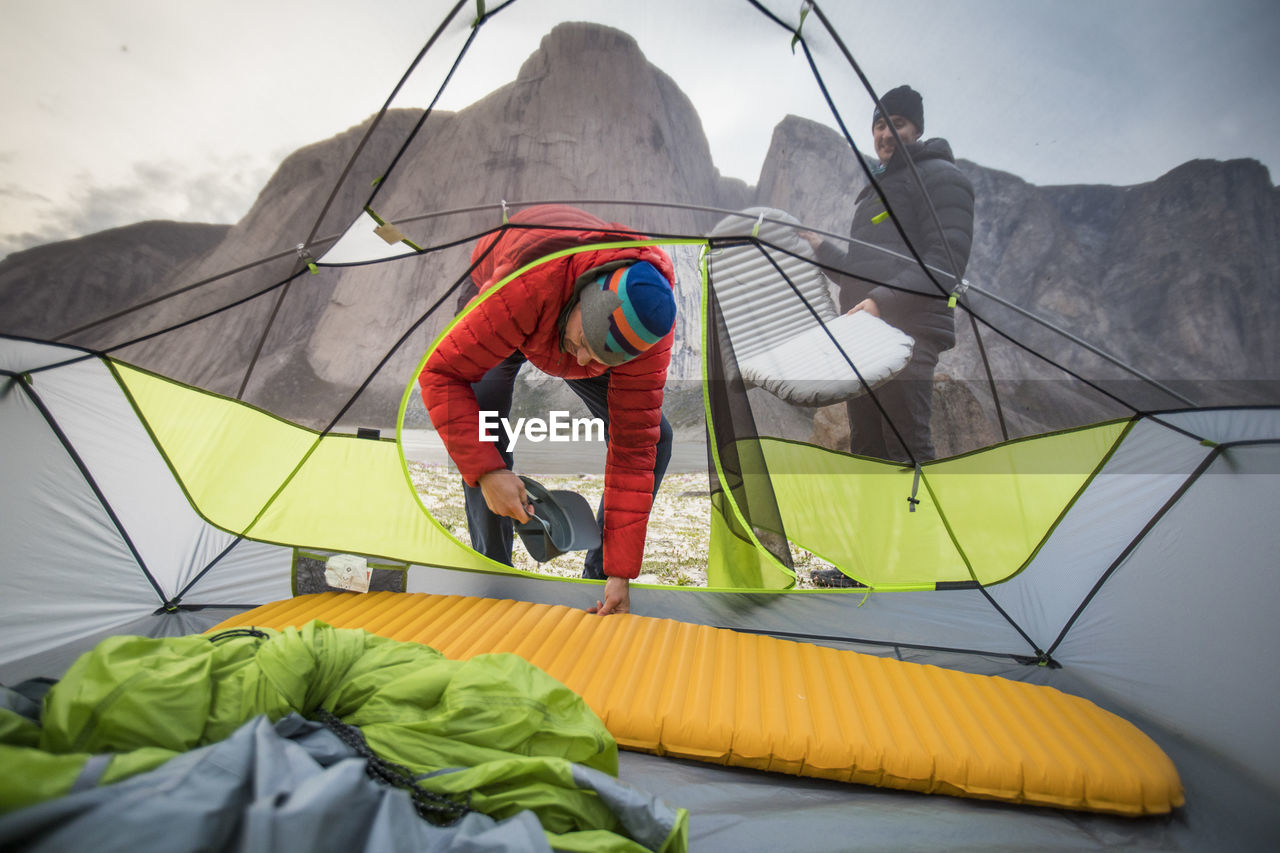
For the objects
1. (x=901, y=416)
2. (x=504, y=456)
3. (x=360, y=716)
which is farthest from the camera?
(x=504, y=456)

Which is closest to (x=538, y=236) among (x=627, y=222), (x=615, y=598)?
(x=627, y=222)

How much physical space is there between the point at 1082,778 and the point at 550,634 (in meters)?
1.07

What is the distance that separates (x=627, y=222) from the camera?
154 cm

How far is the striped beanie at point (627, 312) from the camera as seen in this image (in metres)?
1.19

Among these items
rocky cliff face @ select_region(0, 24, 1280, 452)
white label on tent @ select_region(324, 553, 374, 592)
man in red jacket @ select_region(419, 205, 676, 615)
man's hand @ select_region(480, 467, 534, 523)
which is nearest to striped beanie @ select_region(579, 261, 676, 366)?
man in red jacket @ select_region(419, 205, 676, 615)

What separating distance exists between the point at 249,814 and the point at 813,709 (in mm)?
1012

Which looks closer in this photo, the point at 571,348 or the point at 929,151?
the point at 929,151

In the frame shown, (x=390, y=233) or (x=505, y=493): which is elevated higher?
(x=390, y=233)

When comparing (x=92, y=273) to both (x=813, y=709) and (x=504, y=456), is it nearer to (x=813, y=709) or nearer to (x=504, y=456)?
(x=504, y=456)

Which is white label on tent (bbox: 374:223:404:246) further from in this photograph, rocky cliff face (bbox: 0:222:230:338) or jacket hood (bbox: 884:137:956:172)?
jacket hood (bbox: 884:137:956:172)

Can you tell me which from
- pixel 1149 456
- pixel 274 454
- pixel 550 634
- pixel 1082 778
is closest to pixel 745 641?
pixel 550 634

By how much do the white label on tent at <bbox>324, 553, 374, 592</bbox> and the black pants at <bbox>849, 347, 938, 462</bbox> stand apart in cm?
143

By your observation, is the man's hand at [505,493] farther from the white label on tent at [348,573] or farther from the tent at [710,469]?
the white label on tent at [348,573]

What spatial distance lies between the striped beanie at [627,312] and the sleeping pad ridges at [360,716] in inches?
23.6
